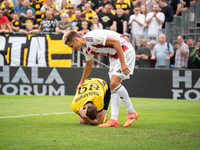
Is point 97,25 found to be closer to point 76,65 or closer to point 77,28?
point 77,28

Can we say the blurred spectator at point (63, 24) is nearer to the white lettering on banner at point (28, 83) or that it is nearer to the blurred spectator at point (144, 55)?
the white lettering on banner at point (28, 83)

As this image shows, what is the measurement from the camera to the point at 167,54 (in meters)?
13.5

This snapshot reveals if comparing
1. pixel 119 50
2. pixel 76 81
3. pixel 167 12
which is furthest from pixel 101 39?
pixel 167 12

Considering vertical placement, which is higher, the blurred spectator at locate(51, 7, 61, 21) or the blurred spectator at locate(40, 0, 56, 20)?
the blurred spectator at locate(40, 0, 56, 20)

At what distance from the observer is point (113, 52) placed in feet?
20.5

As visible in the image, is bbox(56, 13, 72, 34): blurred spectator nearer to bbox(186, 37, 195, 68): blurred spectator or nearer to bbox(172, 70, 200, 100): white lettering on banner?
bbox(172, 70, 200, 100): white lettering on banner

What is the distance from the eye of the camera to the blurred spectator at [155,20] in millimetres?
14461

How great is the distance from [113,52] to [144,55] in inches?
299

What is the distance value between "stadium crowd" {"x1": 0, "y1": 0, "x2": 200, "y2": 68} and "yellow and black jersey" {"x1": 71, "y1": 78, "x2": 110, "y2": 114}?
7266mm

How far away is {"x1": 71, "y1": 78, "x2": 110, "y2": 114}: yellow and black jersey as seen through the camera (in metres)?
6.34

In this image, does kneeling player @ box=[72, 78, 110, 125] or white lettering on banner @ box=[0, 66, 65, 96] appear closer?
kneeling player @ box=[72, 78, 110, 125]

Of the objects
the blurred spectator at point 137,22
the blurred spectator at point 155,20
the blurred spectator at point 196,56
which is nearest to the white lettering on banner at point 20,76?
the blurred spectator at point 137,22

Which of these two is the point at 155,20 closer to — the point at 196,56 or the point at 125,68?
the point at 196,56

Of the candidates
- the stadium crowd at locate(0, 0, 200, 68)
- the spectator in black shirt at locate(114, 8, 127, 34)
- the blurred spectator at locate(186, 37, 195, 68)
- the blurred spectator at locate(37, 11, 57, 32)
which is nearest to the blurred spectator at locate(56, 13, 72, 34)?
the stadium crowd at locate(0, 0, 200, 68)
